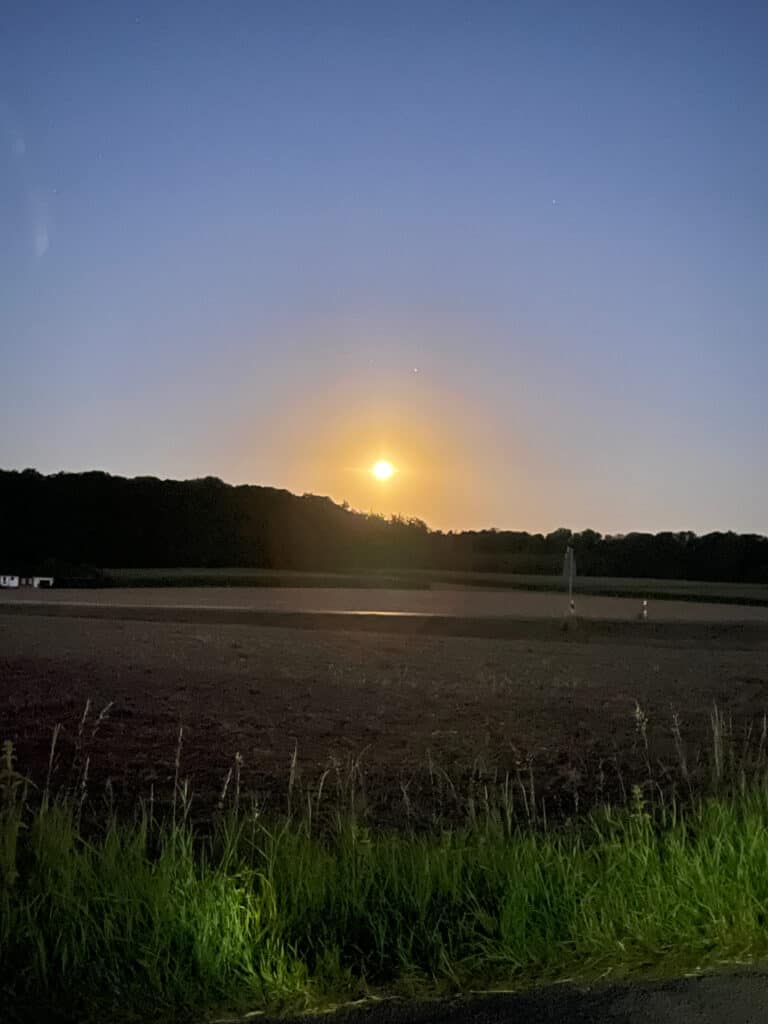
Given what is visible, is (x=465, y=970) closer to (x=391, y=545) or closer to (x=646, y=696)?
(x=646, y=696)

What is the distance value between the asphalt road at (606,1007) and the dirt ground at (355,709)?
2.37 metres

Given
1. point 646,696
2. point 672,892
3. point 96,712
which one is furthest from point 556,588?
point 672,892

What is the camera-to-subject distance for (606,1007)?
4148 mm

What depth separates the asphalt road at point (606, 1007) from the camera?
13.2 ft

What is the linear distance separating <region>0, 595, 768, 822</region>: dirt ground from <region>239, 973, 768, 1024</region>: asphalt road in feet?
7.78

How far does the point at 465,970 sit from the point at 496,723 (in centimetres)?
519

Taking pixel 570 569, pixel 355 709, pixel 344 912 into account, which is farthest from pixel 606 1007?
pixel 570 569

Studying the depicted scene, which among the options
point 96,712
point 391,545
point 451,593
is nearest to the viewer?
point 96,712

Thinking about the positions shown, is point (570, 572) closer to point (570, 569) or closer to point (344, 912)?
point (570, 569)

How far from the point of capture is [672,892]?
5.14m

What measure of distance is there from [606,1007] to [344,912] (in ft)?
4.15

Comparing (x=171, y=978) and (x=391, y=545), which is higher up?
(x=391, y=545)

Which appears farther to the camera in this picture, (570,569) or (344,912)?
(570,569)

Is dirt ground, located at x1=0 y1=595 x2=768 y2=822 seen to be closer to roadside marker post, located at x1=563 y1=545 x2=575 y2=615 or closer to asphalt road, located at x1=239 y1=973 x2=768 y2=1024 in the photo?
asphalt road, located at x1=239 y1=973 x2=768 y2=1024
